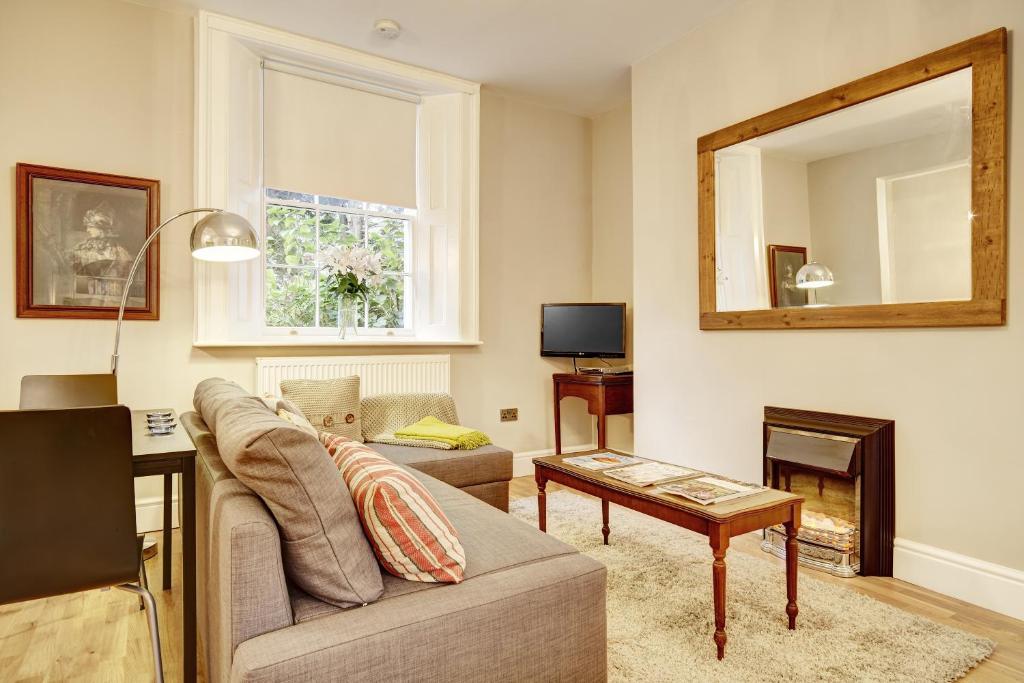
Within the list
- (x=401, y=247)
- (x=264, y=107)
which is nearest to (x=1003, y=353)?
(x=401, y=247)

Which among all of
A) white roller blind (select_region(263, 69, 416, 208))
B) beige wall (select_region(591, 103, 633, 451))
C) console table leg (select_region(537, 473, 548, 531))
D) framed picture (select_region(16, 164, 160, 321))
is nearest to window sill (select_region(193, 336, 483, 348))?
framed picture (select_region(16, 164, 160, 321))

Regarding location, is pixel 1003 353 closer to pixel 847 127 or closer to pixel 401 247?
pixel 847 127

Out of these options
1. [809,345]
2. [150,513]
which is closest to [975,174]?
[809,345]

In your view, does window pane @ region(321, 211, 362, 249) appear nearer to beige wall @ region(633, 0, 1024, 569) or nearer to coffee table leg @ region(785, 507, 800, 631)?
beige wall @ region(633, 0, 1024, 569)

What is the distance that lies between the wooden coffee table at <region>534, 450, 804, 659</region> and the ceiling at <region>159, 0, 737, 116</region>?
2.63m

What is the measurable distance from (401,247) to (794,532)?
10.3 ft

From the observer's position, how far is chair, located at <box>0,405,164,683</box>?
130 centimetres

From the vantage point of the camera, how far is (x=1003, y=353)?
7.03 ft

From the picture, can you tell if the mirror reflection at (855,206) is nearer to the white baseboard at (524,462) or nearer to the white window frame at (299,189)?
the white window frame at (299,189)

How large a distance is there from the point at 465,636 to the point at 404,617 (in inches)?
5.6

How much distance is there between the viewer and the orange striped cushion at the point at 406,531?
1298mm

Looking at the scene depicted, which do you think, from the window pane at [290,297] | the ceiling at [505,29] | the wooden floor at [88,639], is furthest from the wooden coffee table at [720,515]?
the ceiling at [505,29]

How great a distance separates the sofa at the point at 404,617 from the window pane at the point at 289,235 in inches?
94.0

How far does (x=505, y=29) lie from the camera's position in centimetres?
346
